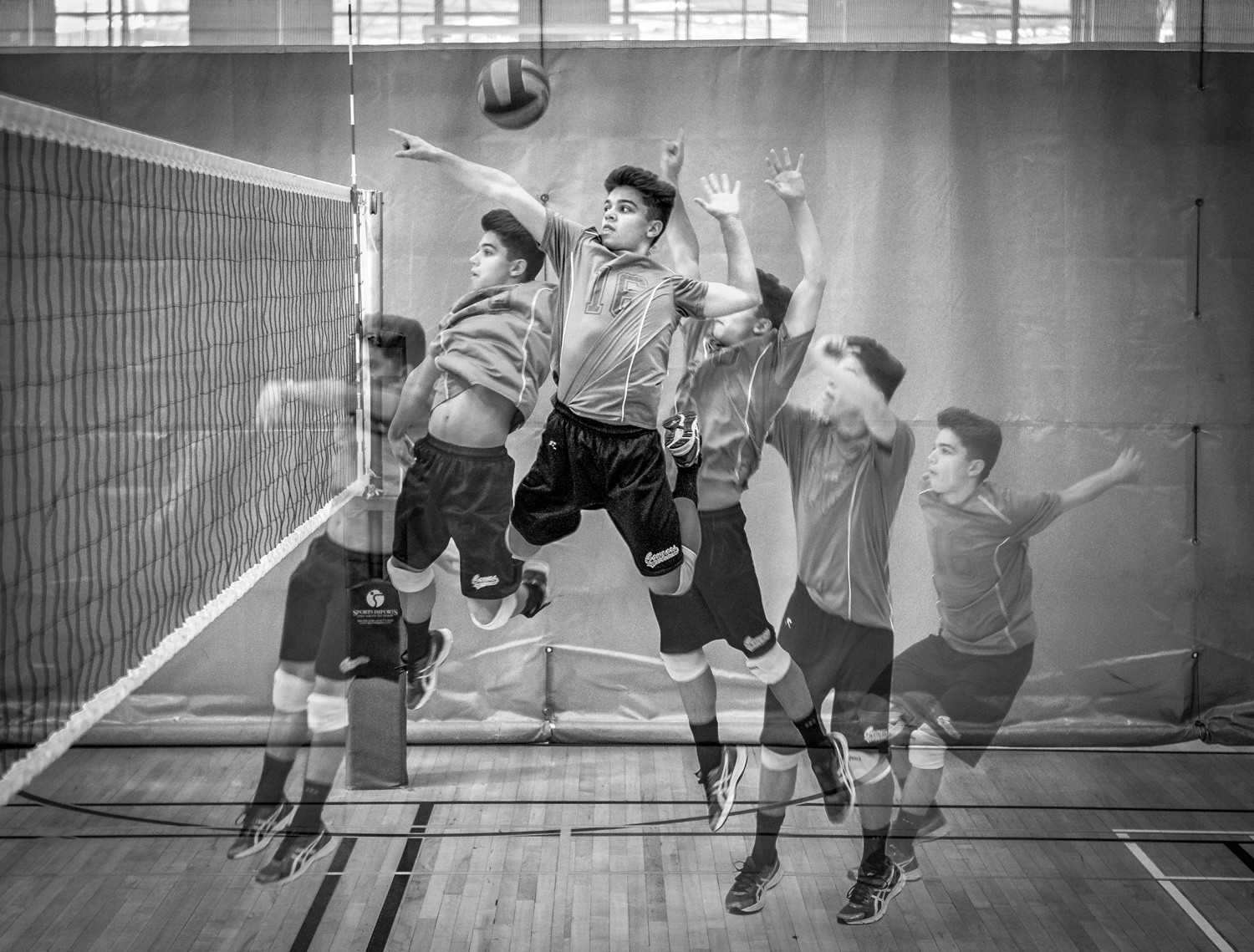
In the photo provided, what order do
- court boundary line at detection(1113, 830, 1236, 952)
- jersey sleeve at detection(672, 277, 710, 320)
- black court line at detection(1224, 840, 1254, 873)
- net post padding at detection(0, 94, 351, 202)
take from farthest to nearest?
jersey sleeve at detection(672, 277, 710, 320) < black court line at detection(1224, 840, 1254, 873) < court boundary line at detection(1113, 830, 1236, 952) < net post padding at detection(0, 94, 351, 202)

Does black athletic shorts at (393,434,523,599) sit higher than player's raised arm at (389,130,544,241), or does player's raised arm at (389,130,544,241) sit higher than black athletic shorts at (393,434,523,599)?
player's raised arm at (389,130,544,241)

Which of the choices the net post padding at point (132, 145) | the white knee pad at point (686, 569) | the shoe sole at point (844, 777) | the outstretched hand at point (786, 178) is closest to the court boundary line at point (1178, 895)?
the shoe sole at point (844, 777)

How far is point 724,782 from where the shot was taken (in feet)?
15.1

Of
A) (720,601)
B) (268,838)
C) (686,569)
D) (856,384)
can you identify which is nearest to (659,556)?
(686,569)

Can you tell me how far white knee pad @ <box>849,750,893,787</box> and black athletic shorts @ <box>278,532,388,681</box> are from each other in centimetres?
189

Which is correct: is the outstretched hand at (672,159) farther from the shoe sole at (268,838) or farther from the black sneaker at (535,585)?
the shoe sole at (268,838)

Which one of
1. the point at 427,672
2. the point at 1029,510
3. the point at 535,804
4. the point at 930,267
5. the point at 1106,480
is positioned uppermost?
the point at 930,267

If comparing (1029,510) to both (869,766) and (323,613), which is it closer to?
(869,766)

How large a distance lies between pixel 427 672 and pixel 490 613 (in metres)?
0.33

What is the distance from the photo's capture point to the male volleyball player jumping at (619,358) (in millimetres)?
4250

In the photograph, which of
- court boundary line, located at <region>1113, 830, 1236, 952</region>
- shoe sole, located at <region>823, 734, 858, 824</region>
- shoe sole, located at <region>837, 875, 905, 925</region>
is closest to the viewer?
court boundary line, located at <region>1113, 830, 1236, 952</region>

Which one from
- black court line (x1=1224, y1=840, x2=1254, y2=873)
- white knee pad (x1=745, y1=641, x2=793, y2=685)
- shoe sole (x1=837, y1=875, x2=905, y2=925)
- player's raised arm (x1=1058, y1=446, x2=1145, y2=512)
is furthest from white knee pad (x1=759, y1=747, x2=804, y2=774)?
black court line (x1=1224, y1=840, x2=1254, y2=873)

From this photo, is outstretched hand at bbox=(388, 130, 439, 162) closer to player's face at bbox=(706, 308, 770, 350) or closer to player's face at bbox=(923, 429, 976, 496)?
player's face at bbox=(706, 308, 770, 350)

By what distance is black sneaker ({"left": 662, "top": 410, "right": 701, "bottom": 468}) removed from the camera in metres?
4.36
